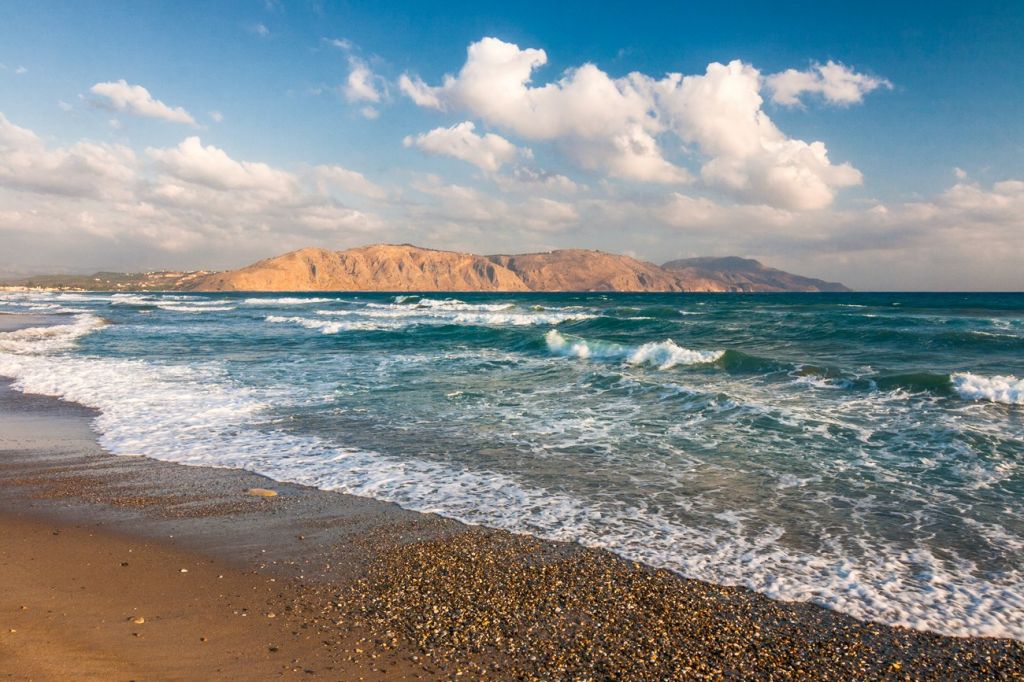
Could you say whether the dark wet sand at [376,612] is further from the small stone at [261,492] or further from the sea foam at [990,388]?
the sea foam at [990,388]

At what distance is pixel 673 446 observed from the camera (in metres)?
10.1

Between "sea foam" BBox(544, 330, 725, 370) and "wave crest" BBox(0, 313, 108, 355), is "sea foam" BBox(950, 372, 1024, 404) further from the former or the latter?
"wave crest" BBox(0, 313, 108, 355)

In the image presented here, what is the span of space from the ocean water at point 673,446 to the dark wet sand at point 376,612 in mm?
571

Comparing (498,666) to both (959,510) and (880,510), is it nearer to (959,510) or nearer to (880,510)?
(880,510)

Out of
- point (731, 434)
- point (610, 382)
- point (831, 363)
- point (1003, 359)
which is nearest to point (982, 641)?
point (731, 434)

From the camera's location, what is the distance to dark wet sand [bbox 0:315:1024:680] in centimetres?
390

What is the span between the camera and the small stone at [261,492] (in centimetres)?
745

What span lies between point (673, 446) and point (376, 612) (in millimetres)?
6757

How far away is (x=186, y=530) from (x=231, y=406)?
731 cm

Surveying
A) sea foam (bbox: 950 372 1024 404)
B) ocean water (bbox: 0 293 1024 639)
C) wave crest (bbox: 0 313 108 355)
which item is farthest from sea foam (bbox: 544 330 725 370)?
wave crest (bbox: 0 313 108 355)

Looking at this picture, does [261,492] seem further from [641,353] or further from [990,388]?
[641,353]

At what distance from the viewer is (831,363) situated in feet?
66.5

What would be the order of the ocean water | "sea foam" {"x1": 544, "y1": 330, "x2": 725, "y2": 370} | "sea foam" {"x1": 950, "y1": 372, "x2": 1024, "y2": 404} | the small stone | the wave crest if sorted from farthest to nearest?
the wave crest, "sea foam" {"x1": 544, "y1": 330, "x2": 725, "y2": 370}, "sea foam" {"x1": 950, "y1": 372, "x2": 1024, "y2": 404}, the small stone, the ocean water

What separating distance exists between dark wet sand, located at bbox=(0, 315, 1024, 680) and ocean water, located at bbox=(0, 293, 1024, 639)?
0.57 metres
